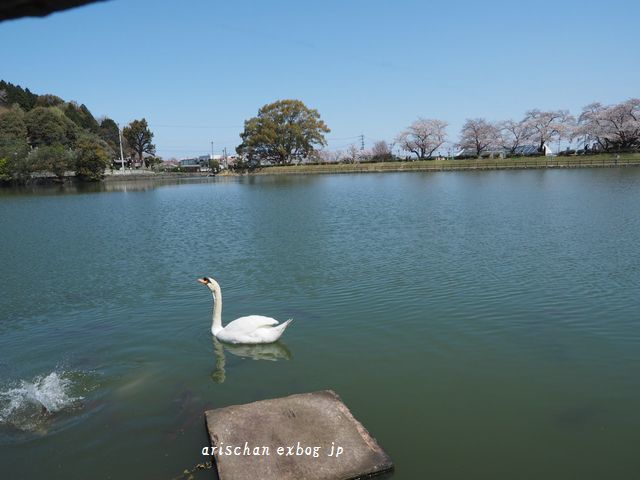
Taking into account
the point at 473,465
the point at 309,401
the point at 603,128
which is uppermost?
the point at 603,128

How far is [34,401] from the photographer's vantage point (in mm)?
5934

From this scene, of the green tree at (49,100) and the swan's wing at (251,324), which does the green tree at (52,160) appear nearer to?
the green tree at (49,100)

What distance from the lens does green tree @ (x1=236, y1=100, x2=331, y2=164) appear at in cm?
8500

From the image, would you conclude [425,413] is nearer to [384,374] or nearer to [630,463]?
[384,374]

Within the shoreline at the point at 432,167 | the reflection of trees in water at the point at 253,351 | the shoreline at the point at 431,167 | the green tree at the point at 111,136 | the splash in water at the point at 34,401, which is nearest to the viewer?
the splash in water at the point at 34,401

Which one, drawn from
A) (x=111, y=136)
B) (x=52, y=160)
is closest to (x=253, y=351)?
(x=52, y=160)

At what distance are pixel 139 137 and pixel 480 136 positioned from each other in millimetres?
70924

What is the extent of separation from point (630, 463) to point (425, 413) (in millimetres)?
A: 2069

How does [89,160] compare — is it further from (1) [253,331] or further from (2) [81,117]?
(1) [253,331]

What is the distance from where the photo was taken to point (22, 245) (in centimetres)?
1738

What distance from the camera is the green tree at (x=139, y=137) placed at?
98375 millimetres

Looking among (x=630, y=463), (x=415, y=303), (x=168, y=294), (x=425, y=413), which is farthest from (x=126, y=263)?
(x=630, y=463)

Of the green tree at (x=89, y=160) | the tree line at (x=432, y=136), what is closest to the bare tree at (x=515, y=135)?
the tree line at (x=432, y=136)

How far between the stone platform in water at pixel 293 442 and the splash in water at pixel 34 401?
7.40 feet
